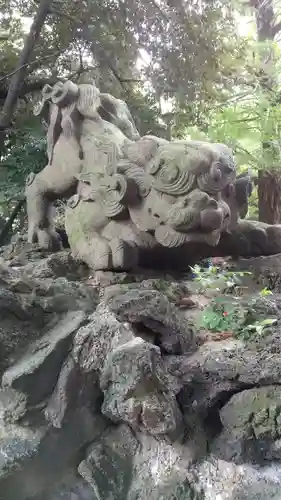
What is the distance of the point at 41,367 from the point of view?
1669mm

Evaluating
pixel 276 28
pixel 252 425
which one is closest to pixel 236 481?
pixel 252 425

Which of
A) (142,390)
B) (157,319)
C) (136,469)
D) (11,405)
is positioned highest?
(157,319)

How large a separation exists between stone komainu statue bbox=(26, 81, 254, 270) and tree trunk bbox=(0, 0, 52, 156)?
1652mm

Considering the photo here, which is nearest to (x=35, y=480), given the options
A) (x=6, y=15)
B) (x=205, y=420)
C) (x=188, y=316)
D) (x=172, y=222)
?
(x=205, y=420)

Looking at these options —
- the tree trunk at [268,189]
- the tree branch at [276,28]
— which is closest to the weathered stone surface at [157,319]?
the tree trunk at [268,189]

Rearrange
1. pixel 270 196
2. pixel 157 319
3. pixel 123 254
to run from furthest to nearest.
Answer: pixel 270 196
pixel 123 254
pixel 157 319

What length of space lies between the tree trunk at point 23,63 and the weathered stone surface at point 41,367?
3.04 metres

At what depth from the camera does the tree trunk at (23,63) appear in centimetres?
432

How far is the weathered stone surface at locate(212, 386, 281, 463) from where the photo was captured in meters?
1.45

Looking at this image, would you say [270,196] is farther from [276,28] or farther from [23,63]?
[23,63]

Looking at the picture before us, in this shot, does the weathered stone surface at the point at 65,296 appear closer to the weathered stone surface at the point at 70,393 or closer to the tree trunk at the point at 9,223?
the weathered stone surface at the point at 70,393

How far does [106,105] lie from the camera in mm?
2854

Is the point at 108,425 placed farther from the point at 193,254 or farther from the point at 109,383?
the point at 193,254

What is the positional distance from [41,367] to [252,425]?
2.07 ft
